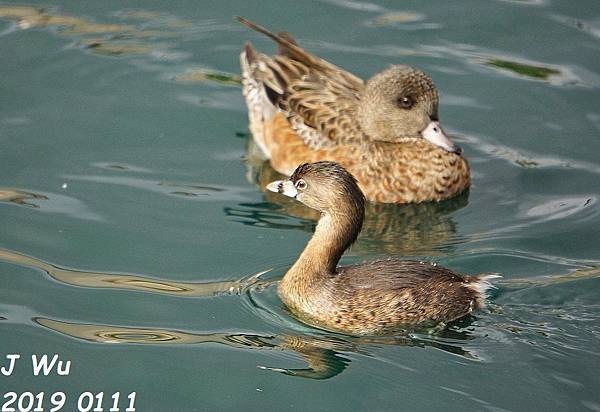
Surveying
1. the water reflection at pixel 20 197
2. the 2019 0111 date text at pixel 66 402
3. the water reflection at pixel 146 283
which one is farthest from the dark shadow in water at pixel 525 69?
the 2019 0111 date text at pixel 66 402

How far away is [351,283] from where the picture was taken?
8508 millimetres

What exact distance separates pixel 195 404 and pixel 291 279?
1.45 m

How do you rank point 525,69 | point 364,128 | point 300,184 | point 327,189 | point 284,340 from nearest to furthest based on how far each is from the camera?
1. point 284,340
2. point 327,189
3. point 300,184
4. point 364,128
5. point 525,69

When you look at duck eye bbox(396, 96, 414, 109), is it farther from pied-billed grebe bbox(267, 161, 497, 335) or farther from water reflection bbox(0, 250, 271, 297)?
water reflection bbox(0, 250, 271, 297)

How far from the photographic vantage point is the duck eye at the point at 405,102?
1062cm

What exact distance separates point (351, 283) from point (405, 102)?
102 inches

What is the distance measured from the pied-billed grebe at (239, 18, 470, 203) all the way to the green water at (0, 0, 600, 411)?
25 centimetres

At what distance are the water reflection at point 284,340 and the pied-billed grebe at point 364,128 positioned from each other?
2540mm

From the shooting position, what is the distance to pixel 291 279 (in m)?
8.70

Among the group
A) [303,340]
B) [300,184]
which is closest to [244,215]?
[300,184]

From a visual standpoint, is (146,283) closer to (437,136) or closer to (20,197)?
(20,197)

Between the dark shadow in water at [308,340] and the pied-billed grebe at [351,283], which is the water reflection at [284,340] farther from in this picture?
the pied-billed grebe at [351,283]

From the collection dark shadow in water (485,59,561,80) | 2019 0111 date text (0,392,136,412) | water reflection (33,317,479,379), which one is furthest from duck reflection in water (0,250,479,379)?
dark shadow in water (485,59,561,80)

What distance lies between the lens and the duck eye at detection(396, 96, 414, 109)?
1062 cm
